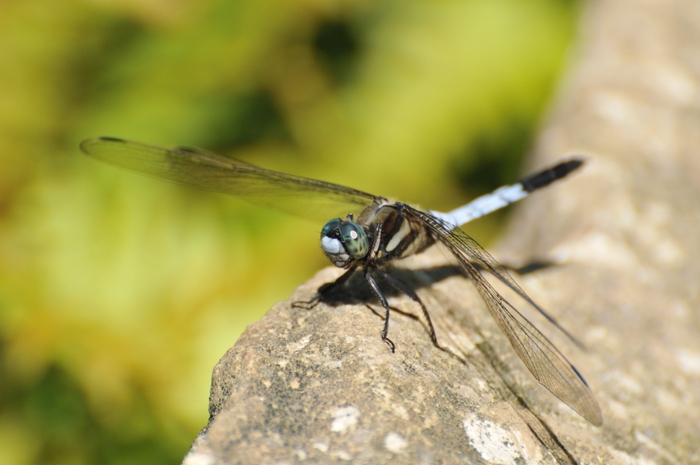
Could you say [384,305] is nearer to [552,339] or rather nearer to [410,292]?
[410,292]

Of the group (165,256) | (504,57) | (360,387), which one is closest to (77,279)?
(165,256)

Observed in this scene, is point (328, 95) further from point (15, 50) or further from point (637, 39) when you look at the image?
point (637, 39)

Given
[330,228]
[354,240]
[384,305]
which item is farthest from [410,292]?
[330,228]

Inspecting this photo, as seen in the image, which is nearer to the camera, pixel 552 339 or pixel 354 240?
pixel 354 240

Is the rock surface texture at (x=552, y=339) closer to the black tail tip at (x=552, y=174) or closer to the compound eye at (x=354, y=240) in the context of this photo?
the compound eye at (x=354, y=240)

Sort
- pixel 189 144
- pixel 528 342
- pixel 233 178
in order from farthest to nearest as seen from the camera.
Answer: pixel 189 144, pixel 233 178, pixel 528 342

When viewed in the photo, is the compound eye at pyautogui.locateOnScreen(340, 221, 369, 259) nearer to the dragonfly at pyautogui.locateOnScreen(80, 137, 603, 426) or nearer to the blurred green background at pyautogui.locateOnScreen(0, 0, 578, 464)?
the dragonfly at pyautogui.locateOnScreen(80, 137, 603, 426)
